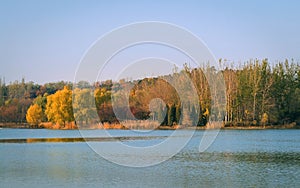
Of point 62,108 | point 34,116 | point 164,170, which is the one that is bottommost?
point 164,170

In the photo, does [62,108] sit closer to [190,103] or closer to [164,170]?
[190,103]

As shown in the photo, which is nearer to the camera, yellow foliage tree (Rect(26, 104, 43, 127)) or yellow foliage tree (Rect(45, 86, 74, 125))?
yellow foliage tree (Rect(45, 86, 74, 125))

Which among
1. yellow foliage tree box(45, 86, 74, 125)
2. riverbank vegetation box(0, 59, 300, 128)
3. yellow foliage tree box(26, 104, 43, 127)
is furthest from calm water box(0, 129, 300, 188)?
yellow foliage tree box(26, 104, 43, 127)

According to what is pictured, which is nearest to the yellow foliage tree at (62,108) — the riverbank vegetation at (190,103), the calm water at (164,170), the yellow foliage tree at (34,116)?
the riverbank vegetation at (190,103)

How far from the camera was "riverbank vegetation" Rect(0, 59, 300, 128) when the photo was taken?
166 ft

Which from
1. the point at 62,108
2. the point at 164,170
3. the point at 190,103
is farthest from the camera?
the point at 62,108

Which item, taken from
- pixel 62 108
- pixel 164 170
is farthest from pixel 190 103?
pixel 164 170

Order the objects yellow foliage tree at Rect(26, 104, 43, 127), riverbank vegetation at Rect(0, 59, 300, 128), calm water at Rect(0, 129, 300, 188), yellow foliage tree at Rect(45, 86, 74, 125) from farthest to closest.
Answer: yellow foliage tree at Rect(26, 104, 43, 127), yellow foliage tree at Rect(45, 86, 74, 125), riverbank vegetation at Rect(0, 59, 300, 128), calm water at Rect(0, 129, 300, 188)

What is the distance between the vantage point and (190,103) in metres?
49.7

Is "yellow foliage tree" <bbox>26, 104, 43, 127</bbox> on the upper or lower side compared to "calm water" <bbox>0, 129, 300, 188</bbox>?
upper

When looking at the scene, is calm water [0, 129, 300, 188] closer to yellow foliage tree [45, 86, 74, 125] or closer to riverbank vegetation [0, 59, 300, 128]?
riverbank vegetation [0, 59, 300, 128]

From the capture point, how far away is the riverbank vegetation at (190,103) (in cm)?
5047

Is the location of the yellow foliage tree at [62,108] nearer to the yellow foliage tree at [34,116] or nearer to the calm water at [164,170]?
the yellow foliage tree at [34,116]

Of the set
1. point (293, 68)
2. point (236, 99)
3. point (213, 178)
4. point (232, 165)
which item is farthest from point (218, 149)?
point (293, 68)
